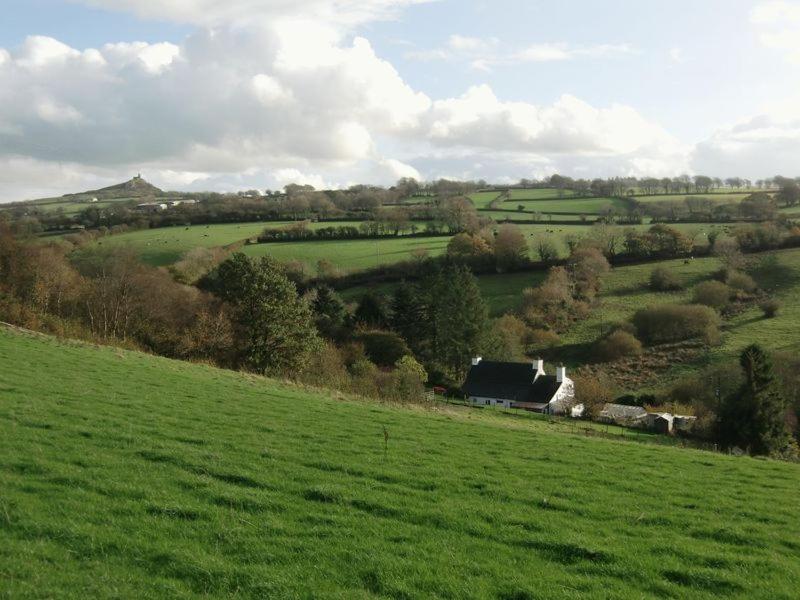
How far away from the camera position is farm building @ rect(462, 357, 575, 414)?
54597 millimetres

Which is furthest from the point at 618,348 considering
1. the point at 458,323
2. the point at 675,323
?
the point at 458,323

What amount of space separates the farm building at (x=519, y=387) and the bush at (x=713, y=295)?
90.6 feet

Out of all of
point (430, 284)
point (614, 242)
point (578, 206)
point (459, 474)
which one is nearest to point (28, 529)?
point (459, 474)

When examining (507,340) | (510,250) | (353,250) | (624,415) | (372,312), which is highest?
(510,250)

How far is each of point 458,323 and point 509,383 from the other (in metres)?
10.3

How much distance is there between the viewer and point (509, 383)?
5806cm

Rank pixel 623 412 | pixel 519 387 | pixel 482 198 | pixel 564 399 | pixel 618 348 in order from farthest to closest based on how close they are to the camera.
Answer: pixel 482 198 < pixel 618 348 < pixel 519 387 < pixel 564 399 < pixel 623 412

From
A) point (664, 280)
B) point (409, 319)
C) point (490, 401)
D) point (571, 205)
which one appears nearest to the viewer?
point (490, 401)

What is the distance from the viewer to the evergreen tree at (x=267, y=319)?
40.6 m

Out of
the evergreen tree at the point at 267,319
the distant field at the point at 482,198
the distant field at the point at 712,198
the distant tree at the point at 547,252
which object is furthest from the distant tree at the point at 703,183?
the evergreen tree at the point at 267,319

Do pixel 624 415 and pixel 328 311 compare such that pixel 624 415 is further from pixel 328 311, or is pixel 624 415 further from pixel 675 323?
pixel 328 311

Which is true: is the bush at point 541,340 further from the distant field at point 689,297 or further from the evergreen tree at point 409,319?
the evergreen tree at point 409,319

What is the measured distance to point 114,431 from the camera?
1311cm

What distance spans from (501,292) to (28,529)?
252 feet
